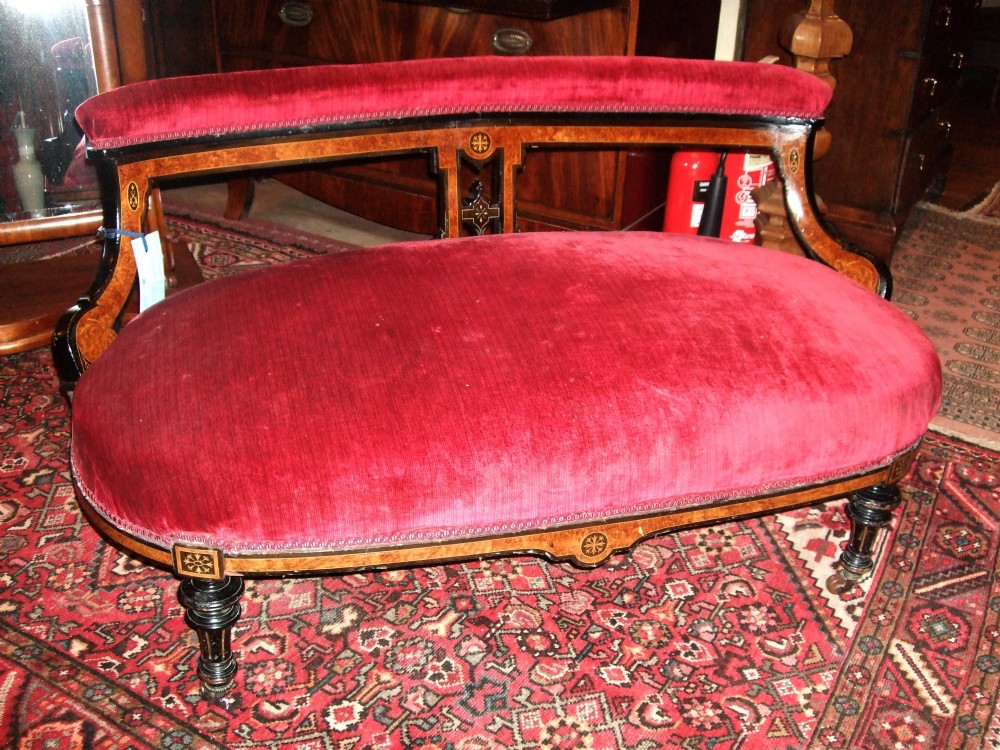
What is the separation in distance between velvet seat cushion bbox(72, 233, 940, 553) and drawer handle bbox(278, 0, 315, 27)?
1.44 metres

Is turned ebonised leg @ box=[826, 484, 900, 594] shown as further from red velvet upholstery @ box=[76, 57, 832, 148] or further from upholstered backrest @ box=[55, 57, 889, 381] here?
red velvet upholstery @ box=[76, 57, 832, 148]

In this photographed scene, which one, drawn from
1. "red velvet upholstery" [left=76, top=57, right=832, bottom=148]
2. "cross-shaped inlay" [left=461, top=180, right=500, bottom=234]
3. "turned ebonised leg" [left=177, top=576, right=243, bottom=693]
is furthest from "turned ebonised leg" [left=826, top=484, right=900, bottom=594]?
"turned ebonised leg" [left=177, top=576, right=243, bottom=693]

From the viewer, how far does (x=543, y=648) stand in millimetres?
1541

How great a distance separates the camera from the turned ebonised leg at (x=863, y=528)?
1523 mm

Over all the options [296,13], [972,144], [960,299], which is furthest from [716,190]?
[972,144]

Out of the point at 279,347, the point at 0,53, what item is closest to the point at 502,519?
the point at 279,347

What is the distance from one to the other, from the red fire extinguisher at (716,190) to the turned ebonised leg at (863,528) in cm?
109

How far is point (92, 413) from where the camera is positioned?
47.8 inches

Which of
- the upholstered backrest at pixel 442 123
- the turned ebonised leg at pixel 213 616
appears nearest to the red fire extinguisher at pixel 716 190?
the upholstered backrest at pixel 442 123

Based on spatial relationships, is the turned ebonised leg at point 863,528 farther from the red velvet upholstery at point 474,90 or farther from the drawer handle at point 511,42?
the drawer handle at point 511,42

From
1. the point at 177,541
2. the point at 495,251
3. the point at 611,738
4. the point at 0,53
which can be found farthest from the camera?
the point at 0,53

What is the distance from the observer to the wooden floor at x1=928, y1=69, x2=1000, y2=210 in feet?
11.4

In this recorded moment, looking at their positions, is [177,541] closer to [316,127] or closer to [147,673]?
[147,673]

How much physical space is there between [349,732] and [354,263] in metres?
0.66
